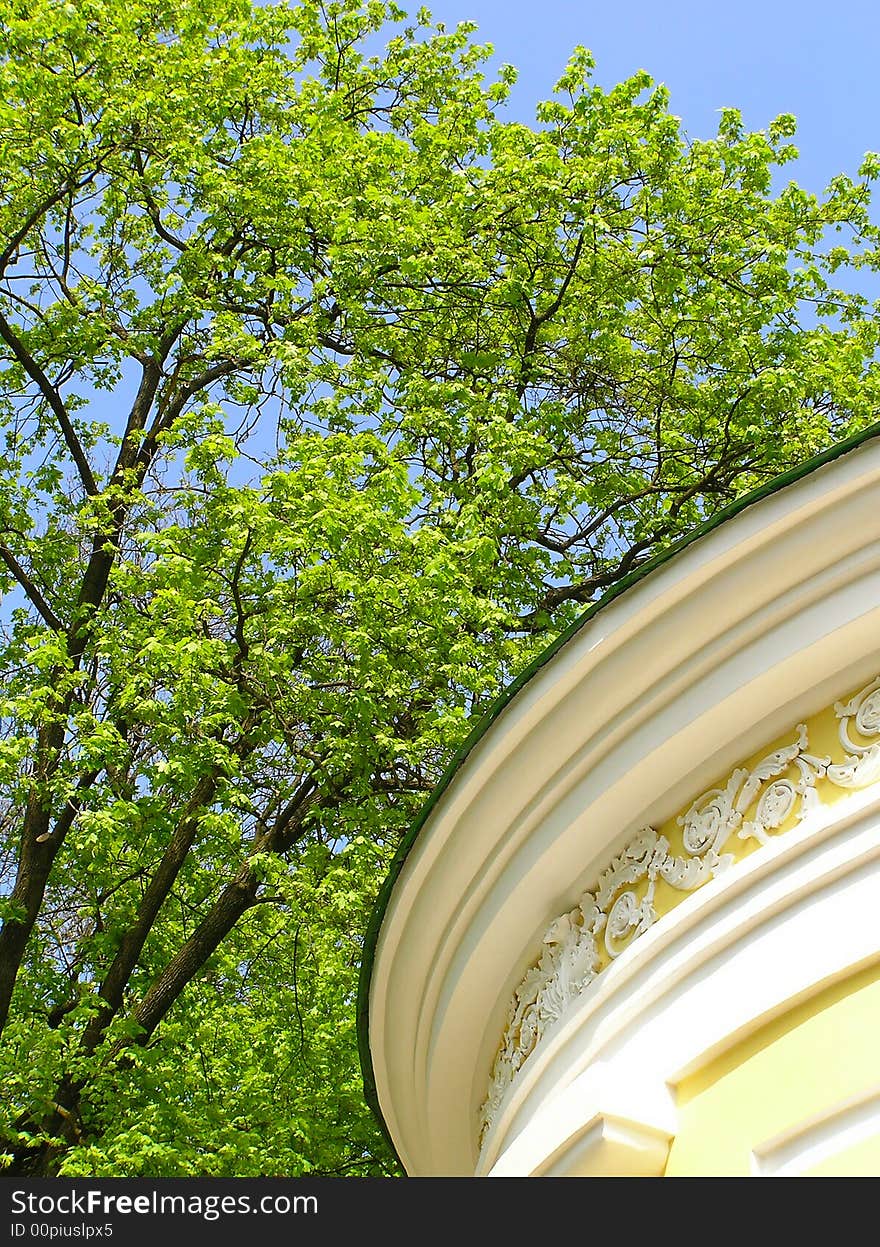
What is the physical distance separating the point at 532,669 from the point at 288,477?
5458 millimetres

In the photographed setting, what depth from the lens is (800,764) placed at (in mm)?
3895

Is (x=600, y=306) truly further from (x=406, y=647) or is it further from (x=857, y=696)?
(x=857, y=696)

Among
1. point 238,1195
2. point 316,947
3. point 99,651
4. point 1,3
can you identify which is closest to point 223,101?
point 1,3

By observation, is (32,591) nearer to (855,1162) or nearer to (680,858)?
(680,858)

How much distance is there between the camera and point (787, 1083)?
137 inches

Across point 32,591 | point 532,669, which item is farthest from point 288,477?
point 532,669

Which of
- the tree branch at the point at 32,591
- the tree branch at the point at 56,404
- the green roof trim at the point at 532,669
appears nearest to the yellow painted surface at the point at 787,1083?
the green roof trim at the point at 532,669

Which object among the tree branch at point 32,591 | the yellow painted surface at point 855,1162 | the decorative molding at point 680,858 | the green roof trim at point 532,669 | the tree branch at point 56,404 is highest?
the tree branch at point 56,404

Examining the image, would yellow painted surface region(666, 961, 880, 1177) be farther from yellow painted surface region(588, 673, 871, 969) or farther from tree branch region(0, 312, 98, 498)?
tree branch region(0, 312, 98, 498)

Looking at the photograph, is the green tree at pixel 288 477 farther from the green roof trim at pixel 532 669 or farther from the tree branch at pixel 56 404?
the green roof trim at pixel 532 669

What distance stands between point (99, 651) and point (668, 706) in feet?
21.1

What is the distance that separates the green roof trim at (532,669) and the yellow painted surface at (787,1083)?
53.0 inches

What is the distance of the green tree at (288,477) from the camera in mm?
9391

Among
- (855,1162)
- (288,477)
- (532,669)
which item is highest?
(288,477)
